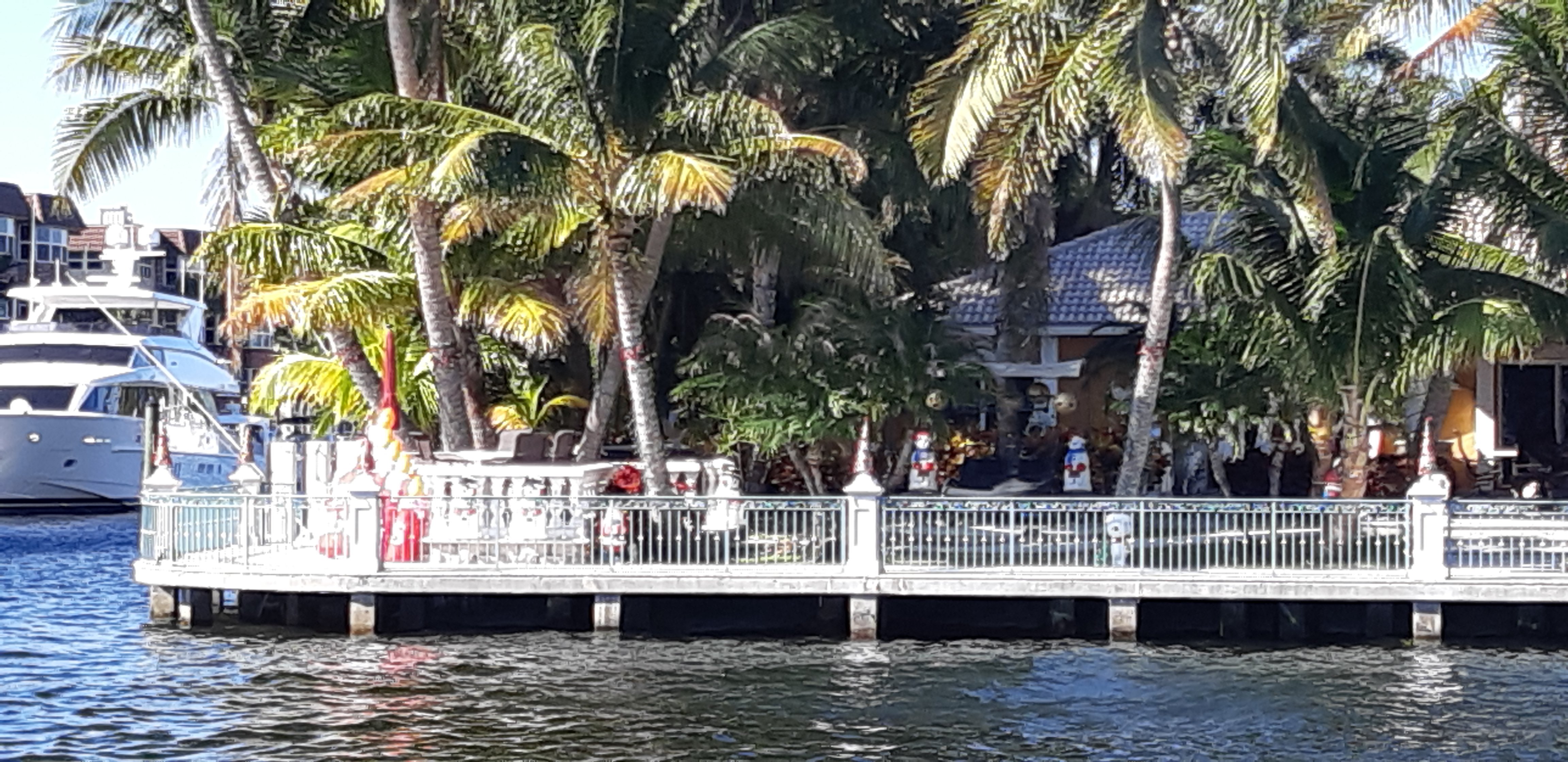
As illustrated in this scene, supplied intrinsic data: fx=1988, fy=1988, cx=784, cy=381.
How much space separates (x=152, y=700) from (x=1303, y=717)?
10.3 metres

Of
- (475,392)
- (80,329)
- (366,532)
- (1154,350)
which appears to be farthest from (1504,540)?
(80,329)

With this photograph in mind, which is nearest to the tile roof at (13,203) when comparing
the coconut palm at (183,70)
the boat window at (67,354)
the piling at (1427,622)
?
the boat window at (67,354)

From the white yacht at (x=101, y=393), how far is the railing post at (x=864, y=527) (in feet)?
69.3

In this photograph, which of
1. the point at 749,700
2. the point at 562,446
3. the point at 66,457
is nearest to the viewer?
the point at 749,700

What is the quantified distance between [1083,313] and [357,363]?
11.7 meters

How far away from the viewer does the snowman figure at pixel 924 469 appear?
2542 centimetres

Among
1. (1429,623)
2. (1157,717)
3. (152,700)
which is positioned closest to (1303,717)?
(1157,717)

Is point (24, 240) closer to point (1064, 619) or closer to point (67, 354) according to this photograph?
point (67, 354)

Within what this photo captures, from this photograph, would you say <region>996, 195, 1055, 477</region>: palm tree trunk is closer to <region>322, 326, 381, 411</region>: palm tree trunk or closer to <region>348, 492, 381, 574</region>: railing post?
<region>322, 326, 381, 411</region>: palm tree trunk

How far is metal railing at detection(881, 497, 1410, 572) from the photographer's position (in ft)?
66.9

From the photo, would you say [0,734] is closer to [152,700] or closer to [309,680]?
[152,700]

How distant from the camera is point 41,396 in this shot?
43.5m

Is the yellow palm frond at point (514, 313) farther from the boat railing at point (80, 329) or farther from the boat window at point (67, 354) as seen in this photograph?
the boat railing at point (80, 329)

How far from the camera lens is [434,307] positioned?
24.2m
